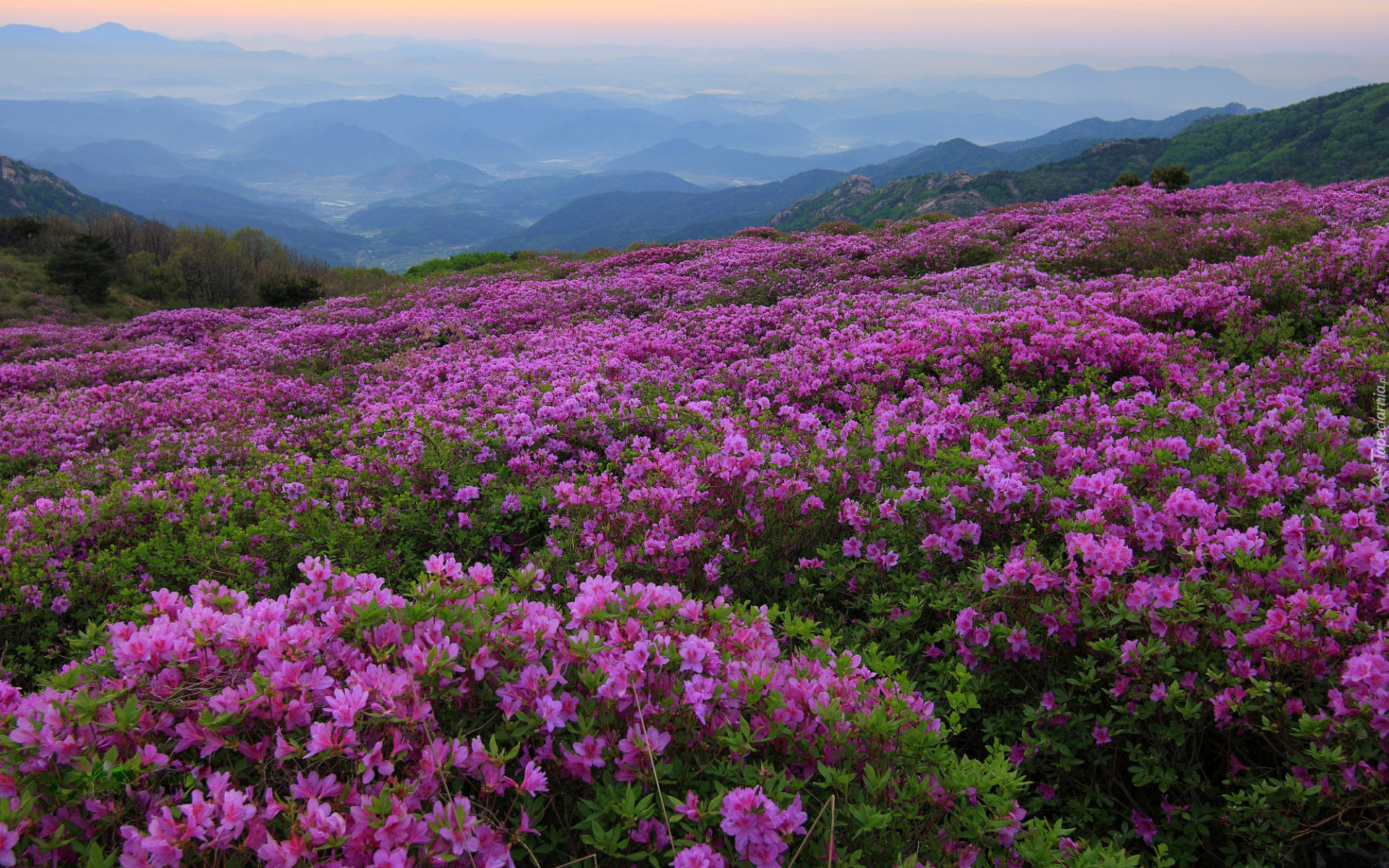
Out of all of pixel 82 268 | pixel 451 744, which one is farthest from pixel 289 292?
pixel 451 744

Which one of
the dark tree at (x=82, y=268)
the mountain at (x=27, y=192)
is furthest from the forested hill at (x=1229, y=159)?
the mountain at (x=27, y=192)

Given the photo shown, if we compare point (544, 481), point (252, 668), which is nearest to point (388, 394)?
point (544, 481)

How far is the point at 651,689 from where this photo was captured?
2.74 metres

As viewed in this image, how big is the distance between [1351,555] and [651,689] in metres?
3.71

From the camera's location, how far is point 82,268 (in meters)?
42.4

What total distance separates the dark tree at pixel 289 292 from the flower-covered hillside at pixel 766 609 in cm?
3094

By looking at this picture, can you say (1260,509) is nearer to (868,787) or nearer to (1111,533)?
(1111,533)

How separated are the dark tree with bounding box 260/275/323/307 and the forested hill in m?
112

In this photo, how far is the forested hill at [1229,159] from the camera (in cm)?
14675

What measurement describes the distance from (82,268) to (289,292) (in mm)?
16974

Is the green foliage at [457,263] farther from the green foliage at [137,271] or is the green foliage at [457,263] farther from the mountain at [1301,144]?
the mountain at [1301,144]

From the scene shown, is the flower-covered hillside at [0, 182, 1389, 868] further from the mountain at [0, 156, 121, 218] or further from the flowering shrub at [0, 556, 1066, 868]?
the mountain at [0, 156, 121, 218]

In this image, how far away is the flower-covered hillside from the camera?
2.24 meters

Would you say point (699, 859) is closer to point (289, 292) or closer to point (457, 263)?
point (289, 292)
